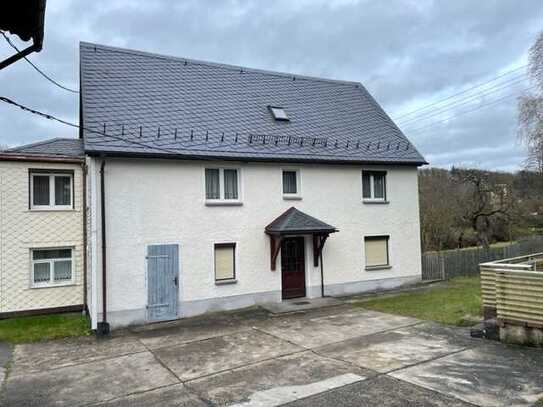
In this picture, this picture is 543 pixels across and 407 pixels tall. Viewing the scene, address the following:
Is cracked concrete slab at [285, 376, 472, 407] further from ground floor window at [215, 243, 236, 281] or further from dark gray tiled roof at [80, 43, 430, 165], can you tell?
dark gray tiled roof at [80, 43, 430, 165]

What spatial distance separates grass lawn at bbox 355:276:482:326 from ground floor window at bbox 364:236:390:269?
166 centimetres

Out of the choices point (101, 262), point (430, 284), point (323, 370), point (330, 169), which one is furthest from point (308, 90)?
point (323, 370)

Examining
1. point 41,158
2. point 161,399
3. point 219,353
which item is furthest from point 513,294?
point 41,158

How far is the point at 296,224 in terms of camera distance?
1390cm

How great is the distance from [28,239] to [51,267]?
1217mm

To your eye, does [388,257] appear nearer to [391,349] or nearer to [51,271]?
[391,349]

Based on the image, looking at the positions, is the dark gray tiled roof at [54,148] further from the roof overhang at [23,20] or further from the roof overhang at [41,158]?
the roof overhang at [23,20]

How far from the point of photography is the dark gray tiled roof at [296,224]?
537 inches

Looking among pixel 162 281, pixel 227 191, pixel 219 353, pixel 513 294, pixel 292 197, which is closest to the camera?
pixel 513 294

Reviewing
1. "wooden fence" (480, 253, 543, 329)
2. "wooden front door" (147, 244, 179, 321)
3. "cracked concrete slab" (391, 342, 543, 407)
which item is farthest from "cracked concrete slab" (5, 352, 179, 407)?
"wooden fence" (480, 253, 543, 329)

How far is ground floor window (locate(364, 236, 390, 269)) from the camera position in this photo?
54.1 ft

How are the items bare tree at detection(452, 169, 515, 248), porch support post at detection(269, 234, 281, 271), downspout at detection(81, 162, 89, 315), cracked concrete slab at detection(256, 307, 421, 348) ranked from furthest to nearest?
bare tree at detection(452, 169, 515, 248) → downspout at detection(81, 162, 89, 315) → porch support post at detection(269, 234, 281, 271) → cracked concrete slab at detection(256, 307, 421, 348)

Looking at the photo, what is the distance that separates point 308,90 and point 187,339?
1300 centimetres

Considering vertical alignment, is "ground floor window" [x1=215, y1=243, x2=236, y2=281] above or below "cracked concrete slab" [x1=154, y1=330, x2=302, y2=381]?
above
